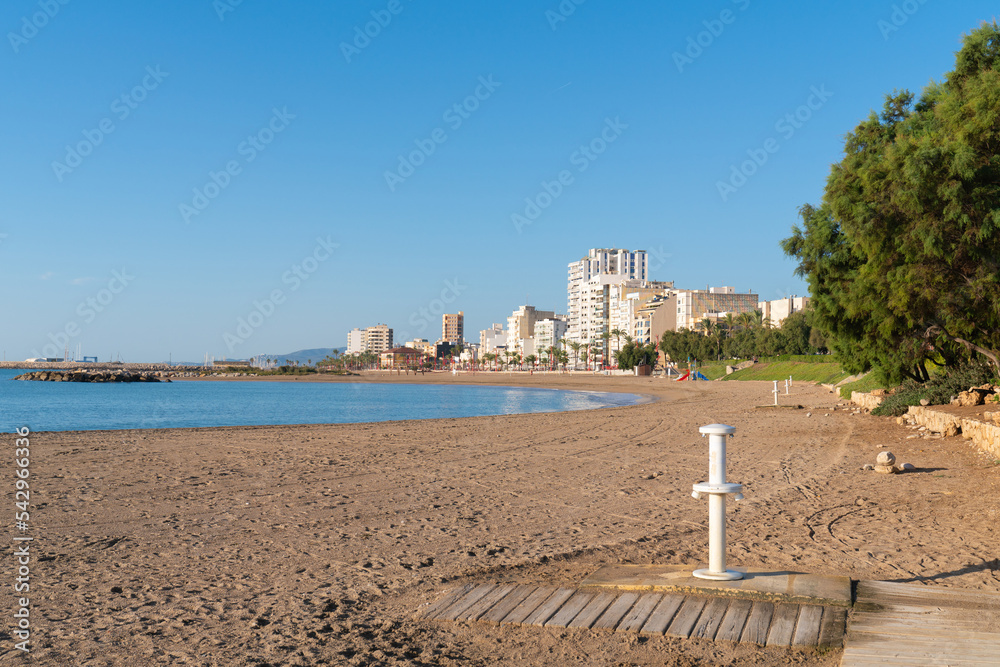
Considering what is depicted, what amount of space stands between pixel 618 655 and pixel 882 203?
48.9 feet

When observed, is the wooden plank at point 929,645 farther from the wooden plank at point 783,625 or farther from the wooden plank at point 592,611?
the wooden plank at point 592,611

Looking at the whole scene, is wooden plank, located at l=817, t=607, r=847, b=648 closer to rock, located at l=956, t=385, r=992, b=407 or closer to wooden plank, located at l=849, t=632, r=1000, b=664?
wooden plank, located at l=849, t=632, r=1000, b=664

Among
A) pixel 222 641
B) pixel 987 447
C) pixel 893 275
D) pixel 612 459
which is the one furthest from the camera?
pixel 893 275

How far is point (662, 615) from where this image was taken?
520 centimetres

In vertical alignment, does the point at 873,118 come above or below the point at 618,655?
above

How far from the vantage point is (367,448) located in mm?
19234

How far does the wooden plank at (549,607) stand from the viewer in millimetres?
5281

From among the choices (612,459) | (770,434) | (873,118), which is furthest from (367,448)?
(873,118)

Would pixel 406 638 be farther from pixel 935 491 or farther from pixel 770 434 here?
pixel 770 434

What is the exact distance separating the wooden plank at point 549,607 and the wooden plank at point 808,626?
5.29 feet

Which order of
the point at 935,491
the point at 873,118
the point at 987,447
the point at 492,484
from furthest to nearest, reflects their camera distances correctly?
1. the point at 873,118
2. the point at 987,447
3. the point at 492,484
4. the point at 935,491

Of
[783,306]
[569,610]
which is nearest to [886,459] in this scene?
[569,610]

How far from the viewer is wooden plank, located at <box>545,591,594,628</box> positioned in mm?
5211

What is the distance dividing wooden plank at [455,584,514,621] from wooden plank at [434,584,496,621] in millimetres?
41
